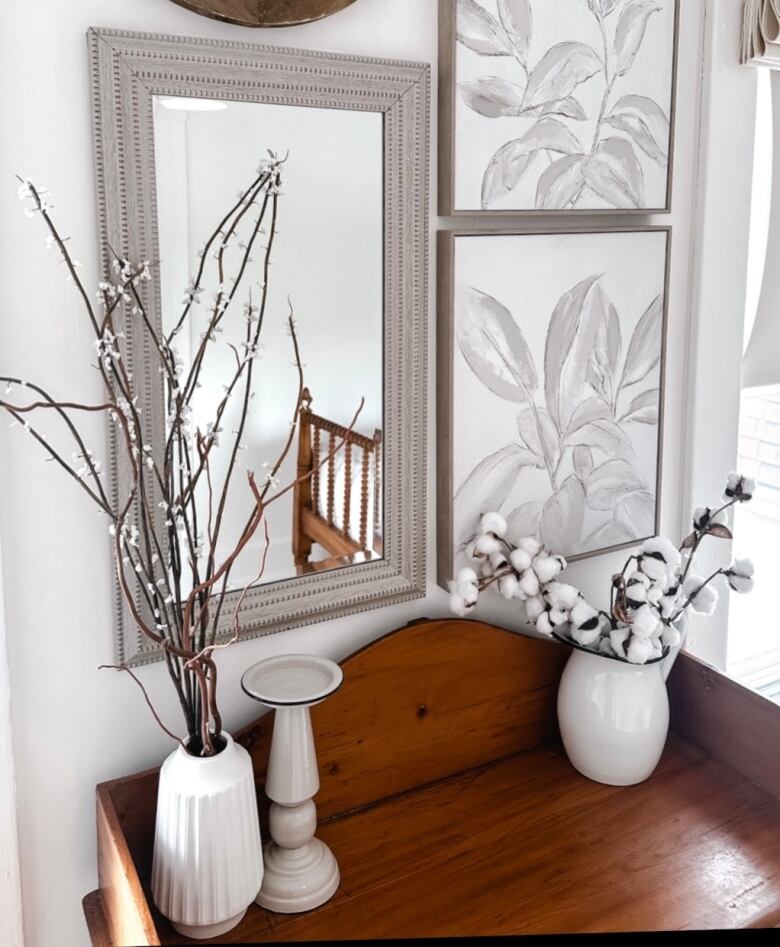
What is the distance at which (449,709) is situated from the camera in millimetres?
1452

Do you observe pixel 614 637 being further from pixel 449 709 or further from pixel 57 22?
pixel 57 22

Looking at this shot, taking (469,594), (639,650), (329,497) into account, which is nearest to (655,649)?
(639,650)

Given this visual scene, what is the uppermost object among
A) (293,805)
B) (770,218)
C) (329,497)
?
(770,218)

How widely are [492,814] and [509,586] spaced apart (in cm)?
32

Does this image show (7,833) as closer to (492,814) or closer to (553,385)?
(492,814)

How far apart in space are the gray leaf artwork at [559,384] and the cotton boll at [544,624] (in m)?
0.14

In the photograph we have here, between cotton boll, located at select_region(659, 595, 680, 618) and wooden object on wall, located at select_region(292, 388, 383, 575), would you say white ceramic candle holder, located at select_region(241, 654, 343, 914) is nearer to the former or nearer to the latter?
wooden object on wall, located at select_region(292, 388, 383, 575)

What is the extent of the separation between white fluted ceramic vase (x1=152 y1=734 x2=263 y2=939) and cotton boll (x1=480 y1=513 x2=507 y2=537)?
49 centimetres

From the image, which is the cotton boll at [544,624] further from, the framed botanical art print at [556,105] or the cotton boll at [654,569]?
the framed botanical art print at [556,105]

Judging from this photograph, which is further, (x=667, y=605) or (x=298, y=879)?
(x=667, y=605)

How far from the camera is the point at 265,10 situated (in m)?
1.15

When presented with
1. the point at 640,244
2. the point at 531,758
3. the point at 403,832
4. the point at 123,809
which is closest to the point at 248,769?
the point at 123,809

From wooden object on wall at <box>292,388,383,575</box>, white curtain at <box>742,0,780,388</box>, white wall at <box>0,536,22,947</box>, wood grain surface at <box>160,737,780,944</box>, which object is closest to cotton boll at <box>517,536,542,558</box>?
wooden object on wall at <box>292,388,383,575</box>

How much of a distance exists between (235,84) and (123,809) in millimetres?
880
